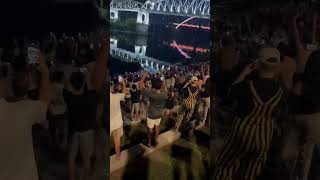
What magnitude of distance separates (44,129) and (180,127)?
0.72 m

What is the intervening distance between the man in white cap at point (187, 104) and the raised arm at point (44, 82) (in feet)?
2.29

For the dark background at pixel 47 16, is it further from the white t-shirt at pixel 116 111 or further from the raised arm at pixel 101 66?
the white t-shirt at pixel 116 111

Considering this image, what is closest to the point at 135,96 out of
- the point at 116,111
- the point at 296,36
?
the point at 116,111

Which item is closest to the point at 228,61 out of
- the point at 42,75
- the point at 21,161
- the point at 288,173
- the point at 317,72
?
the point at 317,72

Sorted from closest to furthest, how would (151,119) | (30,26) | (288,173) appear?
(30,26), (151,119), (288,173)

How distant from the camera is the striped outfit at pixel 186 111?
2.76 metres

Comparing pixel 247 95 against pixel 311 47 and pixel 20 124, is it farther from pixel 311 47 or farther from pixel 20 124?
pixel 20 124

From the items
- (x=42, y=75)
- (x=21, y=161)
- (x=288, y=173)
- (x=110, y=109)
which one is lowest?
(x=288, y=173)

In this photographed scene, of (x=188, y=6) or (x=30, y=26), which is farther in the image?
(x=188, y=6)

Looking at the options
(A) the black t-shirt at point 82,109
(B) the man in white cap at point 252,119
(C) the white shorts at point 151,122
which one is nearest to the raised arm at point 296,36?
(B) the man in white cap at point 252,119

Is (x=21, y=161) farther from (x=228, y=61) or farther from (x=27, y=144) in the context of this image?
(x=228, y=61)

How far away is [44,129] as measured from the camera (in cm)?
244

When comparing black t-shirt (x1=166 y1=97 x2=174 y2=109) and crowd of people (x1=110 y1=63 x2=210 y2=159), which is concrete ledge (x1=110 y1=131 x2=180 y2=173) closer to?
crowd of people (x1=110 y1=63 x2=210 y2=159)

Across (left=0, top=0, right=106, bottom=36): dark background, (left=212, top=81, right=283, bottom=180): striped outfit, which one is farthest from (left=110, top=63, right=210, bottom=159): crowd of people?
(left=0, top=0, right=106, bottom=36): dark background
